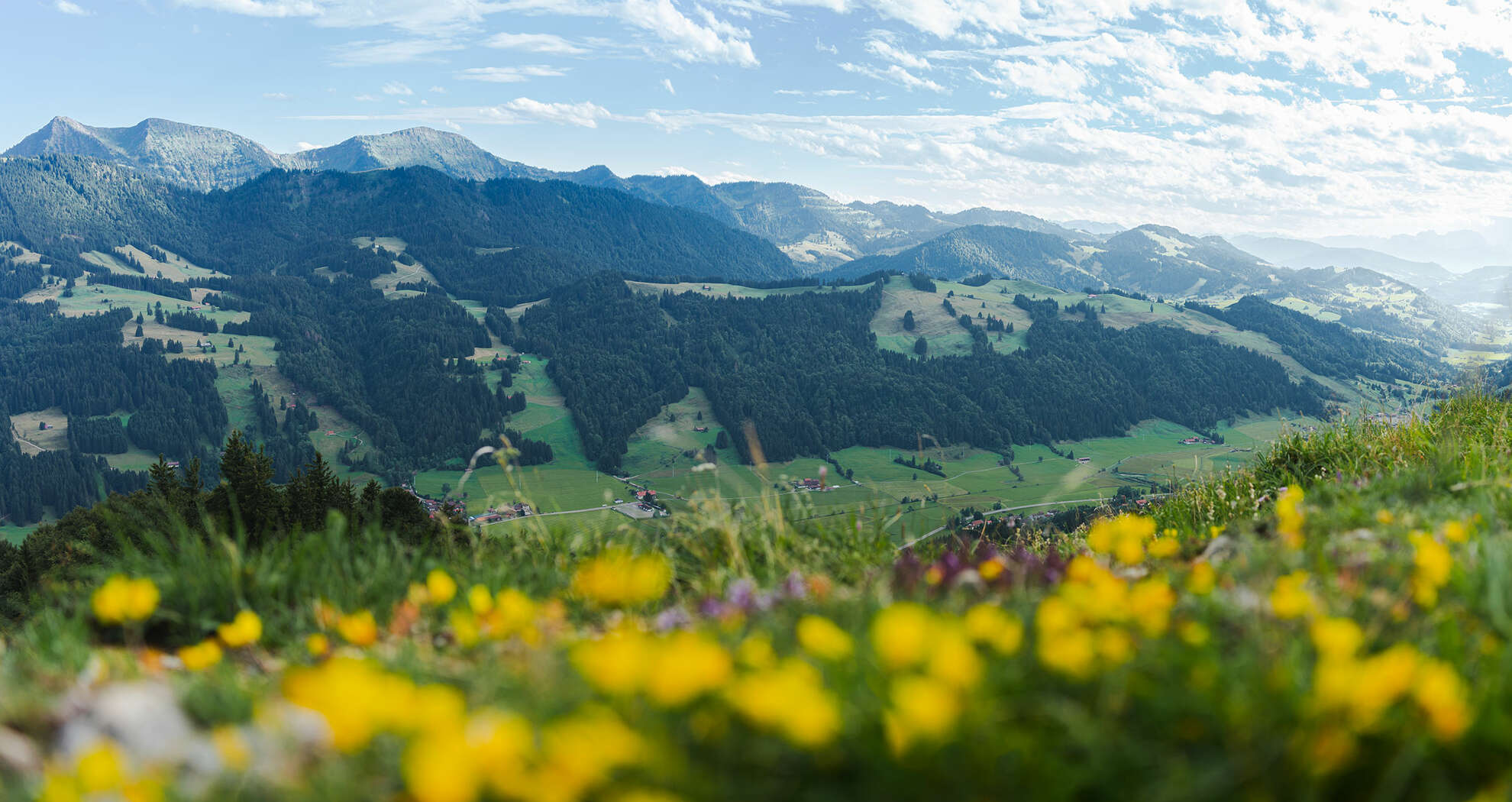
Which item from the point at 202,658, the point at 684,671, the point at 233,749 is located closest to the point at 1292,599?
the point at 684,671

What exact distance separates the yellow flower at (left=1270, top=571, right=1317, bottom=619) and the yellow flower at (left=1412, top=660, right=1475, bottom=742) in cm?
38

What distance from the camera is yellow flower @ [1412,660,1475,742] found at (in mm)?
1908

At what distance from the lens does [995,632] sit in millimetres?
2432

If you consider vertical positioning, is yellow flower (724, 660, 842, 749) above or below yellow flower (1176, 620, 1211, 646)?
above

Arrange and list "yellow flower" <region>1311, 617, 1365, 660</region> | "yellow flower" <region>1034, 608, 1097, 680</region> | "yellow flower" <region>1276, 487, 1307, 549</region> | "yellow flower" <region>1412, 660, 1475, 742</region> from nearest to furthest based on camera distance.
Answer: "yellow flower" <region>1412, 660, 1475, 742</region>, "yellow flower" <region>1311, 617, 1365, 660</region>, "yellow flower" <region>1034, 608, 1097, 680</region>, "yellow flower" <region>1276, 487, 1307, 549</region>

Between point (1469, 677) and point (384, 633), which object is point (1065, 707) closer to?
point (1469, 677)

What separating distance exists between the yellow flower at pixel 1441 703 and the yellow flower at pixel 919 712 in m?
1.14

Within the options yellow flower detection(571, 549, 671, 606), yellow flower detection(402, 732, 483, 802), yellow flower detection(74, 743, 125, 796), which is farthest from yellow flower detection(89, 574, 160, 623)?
yellow flower detection(402, 732, 483, 802)

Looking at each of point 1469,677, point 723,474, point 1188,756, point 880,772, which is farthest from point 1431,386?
point 880,772

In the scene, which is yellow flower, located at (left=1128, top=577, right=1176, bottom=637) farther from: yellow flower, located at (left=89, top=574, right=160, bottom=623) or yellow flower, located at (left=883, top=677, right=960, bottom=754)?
yellow flower, located at (left=89, top=574, right=160, bottom=623)

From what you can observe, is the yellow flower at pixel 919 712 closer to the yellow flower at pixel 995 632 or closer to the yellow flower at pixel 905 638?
the yellow flower at pixel 905 638

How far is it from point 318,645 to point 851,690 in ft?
9.27

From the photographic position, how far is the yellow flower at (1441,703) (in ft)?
6.26

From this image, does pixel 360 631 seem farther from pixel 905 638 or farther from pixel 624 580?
pixel 905 638
